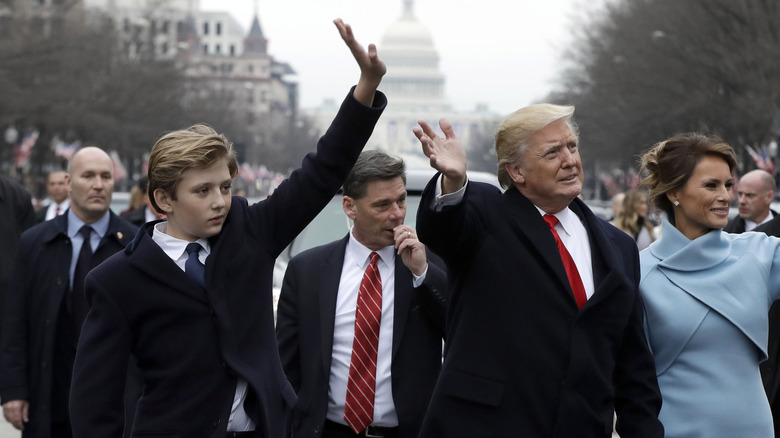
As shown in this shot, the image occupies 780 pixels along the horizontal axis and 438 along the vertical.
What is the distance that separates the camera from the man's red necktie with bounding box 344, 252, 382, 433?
5.52 metres

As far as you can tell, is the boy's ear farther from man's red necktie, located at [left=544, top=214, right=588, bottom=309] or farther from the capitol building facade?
the capitol building facade

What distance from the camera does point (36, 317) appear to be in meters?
7.13

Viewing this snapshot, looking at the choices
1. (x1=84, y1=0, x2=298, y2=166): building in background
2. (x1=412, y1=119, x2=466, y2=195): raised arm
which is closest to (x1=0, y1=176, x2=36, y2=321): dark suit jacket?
(x1=412, y1=119, x2=466, y2=195): raised arm

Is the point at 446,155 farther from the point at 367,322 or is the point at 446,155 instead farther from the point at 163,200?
the point at 367,322

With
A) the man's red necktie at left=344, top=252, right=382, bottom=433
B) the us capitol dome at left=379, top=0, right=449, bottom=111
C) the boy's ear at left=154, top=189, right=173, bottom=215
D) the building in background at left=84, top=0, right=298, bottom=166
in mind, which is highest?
the us capitol dome at left=379, top=0, right=449, bottom=111

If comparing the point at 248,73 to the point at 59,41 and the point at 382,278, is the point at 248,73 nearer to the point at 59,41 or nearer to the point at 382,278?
the point at 59,41

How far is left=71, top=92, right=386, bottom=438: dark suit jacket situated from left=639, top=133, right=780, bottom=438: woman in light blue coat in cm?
134

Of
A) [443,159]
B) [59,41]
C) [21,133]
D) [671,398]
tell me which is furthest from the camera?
[21,133]

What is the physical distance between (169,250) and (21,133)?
1681 inches

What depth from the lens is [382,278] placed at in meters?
5.80

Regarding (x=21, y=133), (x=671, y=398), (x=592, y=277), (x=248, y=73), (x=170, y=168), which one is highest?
(x=248, y=73)

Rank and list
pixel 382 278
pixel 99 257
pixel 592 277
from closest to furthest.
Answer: pixel 592 277
pixel 382 278
pixel 99 257

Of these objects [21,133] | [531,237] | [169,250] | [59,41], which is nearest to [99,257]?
[169,250]

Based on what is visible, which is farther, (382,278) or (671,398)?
(382,278)
